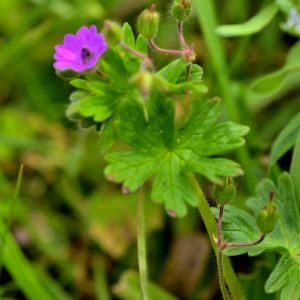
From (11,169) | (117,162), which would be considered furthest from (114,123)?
(11,169)

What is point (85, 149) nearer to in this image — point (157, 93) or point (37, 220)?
point (37, 220)

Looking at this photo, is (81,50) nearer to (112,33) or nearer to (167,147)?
(112,33)

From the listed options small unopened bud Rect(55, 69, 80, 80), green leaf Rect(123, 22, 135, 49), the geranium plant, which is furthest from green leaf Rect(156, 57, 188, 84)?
small unopened bud Rect(55, 69, 80, 80)

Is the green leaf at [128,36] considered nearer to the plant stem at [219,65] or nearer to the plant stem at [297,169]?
the plant stem at [297,169]

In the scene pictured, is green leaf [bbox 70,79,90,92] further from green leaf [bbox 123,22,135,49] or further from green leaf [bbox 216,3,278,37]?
green leaf [bbox 216,3,278,37]

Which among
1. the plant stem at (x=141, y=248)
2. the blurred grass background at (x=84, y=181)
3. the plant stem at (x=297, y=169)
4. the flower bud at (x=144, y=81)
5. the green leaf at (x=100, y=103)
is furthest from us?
the blurred grass background at (x=84, y=181)

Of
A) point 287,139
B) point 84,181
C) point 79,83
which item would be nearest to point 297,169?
point 287,139

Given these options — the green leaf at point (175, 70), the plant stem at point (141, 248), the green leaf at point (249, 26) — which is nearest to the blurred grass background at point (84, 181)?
the green leaf at point (249, 26)
